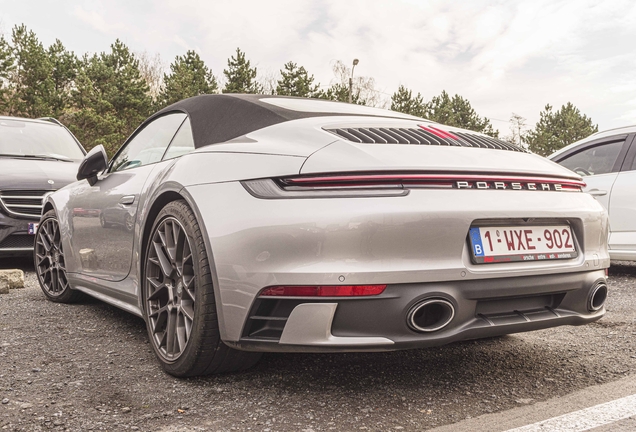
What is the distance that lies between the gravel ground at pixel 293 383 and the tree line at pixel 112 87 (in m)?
26.6

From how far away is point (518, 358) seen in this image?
2939 mm

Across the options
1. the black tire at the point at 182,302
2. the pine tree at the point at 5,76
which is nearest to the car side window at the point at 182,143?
the black tire at the point at 182,302

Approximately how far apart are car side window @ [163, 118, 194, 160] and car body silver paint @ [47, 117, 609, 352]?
475mm

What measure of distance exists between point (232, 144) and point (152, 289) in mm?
857

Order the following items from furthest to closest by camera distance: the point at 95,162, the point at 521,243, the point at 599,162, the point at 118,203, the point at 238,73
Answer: the point at 238,73 → the point at 599,162 → the point at 95,162 → the point at 118,203 → the point at 521,243

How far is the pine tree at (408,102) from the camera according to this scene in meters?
37.3

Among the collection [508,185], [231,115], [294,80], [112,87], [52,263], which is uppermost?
[294,80]

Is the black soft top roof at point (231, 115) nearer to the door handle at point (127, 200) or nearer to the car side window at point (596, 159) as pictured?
the door handle at point (127, 200)

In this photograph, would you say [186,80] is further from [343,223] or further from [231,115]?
[343,223]

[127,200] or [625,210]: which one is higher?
[127,200]

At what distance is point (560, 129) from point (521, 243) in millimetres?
37726

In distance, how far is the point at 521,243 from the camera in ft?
7.52

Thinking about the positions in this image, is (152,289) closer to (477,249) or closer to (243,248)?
(243,248)

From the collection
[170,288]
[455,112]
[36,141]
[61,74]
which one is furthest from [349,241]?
[455,112]
